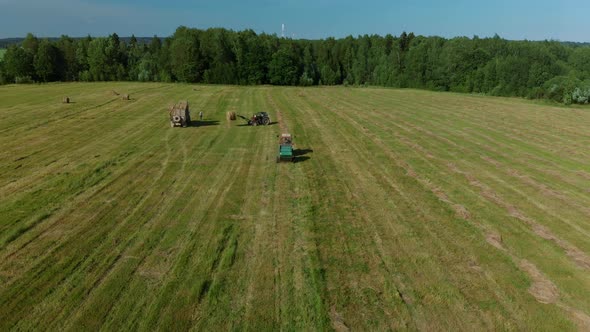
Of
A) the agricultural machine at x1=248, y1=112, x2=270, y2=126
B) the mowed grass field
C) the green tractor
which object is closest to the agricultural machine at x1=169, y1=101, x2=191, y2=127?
the mowed grass field

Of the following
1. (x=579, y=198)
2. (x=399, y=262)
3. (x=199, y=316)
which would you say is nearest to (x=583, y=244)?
(x=579, y=198)

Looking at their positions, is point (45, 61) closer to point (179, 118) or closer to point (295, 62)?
point (295, 62)

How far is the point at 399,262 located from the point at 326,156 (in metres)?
11.9

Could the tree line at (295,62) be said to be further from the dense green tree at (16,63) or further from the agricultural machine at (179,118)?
the agricultural machine at (179,118)

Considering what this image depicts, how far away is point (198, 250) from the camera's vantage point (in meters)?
11.6

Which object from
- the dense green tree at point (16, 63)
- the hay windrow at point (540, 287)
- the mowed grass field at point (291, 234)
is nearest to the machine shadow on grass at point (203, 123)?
the mowed grass field at point (291, 234)

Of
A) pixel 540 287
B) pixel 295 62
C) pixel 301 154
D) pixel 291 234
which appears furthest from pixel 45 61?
pixel 540 287

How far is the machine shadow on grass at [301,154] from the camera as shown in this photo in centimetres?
2172

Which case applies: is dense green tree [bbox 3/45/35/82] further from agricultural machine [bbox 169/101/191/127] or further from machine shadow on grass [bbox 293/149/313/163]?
machine shadow on grass [bbox 293/149/313/163]

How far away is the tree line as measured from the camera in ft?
257

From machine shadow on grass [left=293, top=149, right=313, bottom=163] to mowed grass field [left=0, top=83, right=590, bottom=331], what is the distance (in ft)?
0.72

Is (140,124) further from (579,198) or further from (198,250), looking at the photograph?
(579,198)

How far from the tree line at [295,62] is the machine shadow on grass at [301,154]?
65.3m

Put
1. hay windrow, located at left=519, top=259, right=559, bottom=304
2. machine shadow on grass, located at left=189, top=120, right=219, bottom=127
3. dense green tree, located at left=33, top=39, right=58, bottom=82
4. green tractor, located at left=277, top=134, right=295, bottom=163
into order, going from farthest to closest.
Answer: dense green tree, located at left=33, top=39, right=58, bottom=82 < machine shadow on grass, located at left=189, top=120, right=219, bottom=127 < green tractor, located at left=277, top=134, right=295, bottom=163 < hay windrow, located at left=519, top=259, right=559, bottom=304
